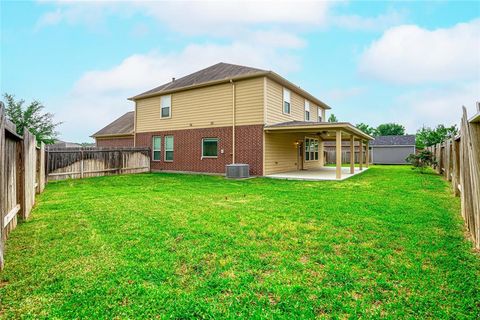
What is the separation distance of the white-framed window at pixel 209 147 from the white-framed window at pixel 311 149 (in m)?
7.05

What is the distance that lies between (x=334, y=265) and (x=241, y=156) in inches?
414

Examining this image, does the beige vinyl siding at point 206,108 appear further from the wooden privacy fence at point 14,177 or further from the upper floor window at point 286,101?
the wooden privacy fence at point 14,177

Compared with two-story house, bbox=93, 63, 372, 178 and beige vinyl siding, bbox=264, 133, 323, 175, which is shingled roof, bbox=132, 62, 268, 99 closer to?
two-story house, bbox=93, 63, 372, 178

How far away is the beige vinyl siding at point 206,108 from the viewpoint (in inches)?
510

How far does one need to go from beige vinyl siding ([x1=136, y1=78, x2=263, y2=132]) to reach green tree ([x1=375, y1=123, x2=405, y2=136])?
Answer: 203ft

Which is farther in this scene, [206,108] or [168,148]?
[168,148]

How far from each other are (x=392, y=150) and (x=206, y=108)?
2340 centimetres

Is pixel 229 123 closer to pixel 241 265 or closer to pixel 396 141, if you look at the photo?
pixel 241 265

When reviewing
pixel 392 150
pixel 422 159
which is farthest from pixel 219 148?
pixel 392 150

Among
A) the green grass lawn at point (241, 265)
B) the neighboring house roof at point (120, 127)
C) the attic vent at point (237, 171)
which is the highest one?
the neighboring house roof at point (120, 127)

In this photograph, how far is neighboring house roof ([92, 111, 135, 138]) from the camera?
21.0 m

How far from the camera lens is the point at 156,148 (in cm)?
1717

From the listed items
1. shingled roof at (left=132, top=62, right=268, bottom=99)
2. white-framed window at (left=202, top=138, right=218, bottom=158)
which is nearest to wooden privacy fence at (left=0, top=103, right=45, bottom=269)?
white-framed window at (left=202, top=138, right=218, bottom=158)

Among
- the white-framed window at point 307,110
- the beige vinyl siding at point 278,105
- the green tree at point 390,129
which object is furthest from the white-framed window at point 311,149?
the green tree at point 390,129
